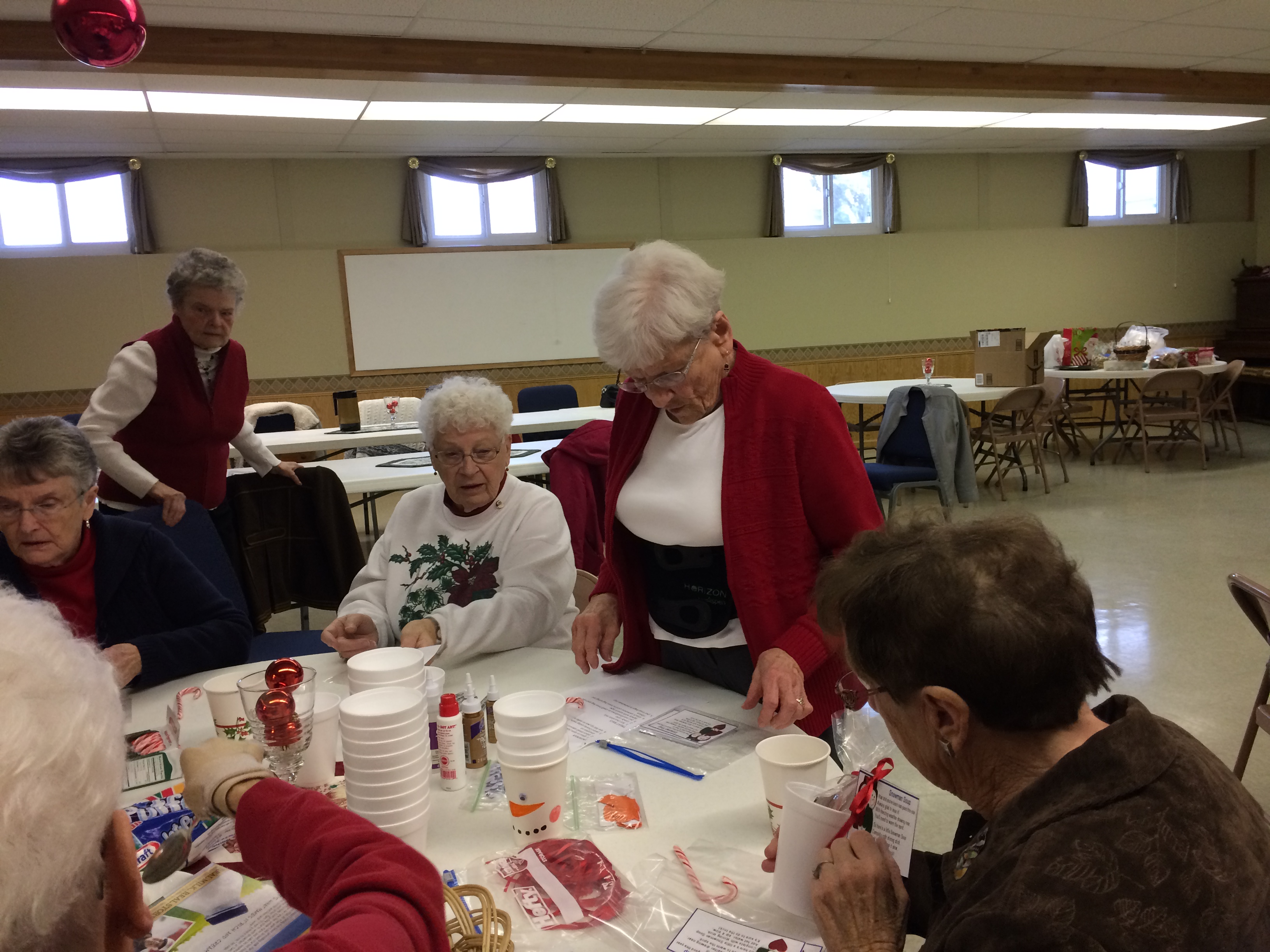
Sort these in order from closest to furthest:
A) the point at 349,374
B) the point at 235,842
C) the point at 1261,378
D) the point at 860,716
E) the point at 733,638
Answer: the point at 235,842 → the point at 860,716 → the point at 733,638 → the point at 349,374 → the point at 1261,378

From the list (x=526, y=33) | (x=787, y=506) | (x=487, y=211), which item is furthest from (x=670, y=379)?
(x=487, y=211)

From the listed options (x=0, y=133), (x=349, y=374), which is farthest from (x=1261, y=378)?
(x=0, y=133)

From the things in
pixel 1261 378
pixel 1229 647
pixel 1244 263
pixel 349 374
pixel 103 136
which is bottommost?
pixel 1229 647

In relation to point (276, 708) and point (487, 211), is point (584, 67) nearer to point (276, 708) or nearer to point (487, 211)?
point (487, 211)

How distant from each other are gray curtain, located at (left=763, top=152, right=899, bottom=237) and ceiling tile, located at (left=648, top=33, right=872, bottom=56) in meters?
3.75

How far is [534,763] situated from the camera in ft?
4.10

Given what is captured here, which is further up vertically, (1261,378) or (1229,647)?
(1261,378)

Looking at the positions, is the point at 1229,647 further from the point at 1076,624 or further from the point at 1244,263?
the point at 1244,263

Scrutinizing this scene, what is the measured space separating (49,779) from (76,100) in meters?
6.67

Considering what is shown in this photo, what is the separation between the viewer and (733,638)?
1.79 meters

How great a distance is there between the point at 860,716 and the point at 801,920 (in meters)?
0.36

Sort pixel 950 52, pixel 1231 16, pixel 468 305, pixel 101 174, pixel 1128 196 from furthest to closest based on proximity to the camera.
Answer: pixel 1128 196 → pixel 468 305 → pixel 101 174 → pixel 950 52 → pixel 1231 16

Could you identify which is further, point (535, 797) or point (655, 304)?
point (655, 304)

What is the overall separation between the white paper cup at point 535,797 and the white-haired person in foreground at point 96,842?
0.32m
